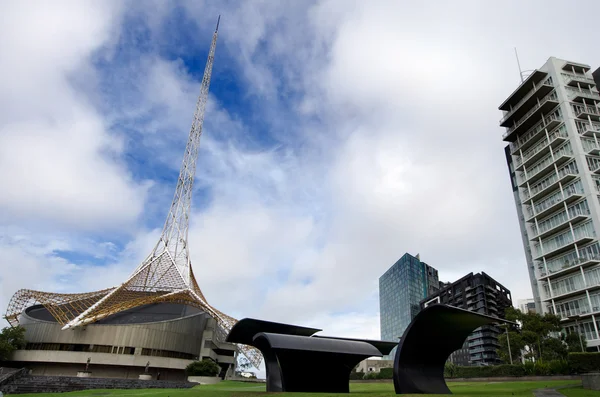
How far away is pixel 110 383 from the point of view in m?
34.5

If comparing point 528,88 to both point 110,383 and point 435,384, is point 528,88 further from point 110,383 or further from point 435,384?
point 110,383

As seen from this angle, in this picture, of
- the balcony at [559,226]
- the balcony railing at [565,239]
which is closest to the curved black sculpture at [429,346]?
the balcony railing at [565,239]

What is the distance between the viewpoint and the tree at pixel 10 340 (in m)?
46.8

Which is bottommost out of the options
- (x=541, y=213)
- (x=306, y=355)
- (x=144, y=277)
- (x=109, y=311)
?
(x=306, y=355)

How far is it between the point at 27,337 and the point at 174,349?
18.9m

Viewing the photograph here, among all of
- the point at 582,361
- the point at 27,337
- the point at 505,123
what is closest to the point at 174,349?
the point at 27,337

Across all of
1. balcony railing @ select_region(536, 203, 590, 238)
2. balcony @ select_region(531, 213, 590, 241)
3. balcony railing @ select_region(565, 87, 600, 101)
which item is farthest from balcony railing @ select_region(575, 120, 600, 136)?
balcony @ select_region(531, 213, 590, 241)

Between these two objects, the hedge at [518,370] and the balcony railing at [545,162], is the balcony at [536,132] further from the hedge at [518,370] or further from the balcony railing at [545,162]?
the hedge at [518,370]

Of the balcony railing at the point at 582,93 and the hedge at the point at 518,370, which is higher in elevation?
the balcony railing at the point at 582,93

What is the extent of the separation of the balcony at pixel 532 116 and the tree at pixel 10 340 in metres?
71.5

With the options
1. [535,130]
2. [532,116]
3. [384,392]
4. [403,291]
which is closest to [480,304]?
[403,291]

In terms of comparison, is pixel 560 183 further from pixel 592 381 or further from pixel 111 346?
pixel 111 346

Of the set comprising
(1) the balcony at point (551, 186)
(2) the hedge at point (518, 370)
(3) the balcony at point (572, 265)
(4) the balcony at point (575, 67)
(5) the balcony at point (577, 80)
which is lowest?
(2) the hedge at point (518, 370)

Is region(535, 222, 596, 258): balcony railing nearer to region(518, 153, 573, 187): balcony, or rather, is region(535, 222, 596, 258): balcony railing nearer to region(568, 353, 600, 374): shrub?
region(518, 153, 573, 187): balcony
